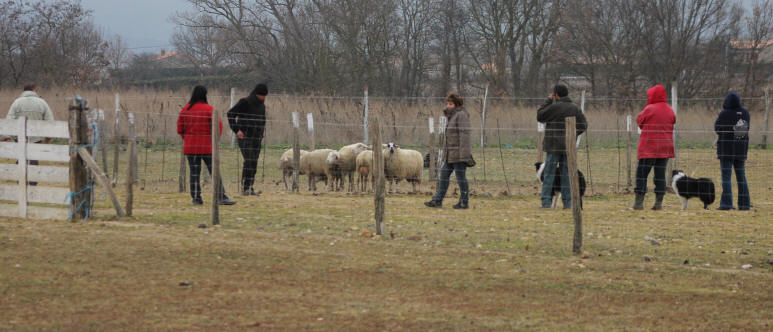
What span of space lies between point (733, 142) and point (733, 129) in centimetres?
19

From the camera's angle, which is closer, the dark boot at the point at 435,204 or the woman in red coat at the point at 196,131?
the woman in red coat at the point at 196,131

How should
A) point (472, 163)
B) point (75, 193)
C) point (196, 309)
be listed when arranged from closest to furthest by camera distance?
point (196, 309), point (75, 193), point (472, 163)

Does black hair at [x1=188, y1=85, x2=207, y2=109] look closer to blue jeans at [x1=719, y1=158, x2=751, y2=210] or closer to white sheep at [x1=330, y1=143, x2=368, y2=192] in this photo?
white sheep at [x1=330, y1=143, x2=368, y2=192]

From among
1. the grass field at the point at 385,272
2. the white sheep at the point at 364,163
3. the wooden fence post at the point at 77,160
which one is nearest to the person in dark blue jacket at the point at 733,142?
the grass field at the point at 385,272

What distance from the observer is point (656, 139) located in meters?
11.3

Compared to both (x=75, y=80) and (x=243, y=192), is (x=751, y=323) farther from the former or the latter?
(x=75, y=80)

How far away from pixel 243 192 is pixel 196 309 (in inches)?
301

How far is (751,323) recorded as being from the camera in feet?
18.2

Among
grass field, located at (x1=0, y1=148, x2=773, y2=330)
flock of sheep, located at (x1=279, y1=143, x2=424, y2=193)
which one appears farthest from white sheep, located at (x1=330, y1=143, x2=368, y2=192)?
grass field, located at (x1=0, y1=148, x2=773, y2=330)

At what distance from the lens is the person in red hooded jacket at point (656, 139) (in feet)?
37.1

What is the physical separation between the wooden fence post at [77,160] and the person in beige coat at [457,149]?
4.88m

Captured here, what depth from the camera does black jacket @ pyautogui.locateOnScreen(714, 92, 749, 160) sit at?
11617 millimetres

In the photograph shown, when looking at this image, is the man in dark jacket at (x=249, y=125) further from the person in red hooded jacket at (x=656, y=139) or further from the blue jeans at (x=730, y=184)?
the blue jeans at (x=730, y=184)

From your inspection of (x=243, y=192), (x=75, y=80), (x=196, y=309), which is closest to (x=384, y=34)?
(x=75, y=80)
